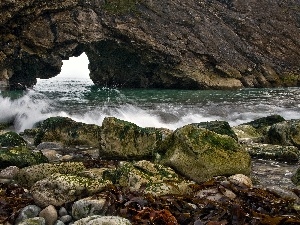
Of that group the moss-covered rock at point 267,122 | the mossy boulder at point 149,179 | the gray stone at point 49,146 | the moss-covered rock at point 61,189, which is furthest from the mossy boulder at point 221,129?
the moss-covered rock at point 61,189

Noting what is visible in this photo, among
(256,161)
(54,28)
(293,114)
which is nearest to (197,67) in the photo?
(54,28)

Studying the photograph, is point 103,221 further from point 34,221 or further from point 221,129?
point 221,129

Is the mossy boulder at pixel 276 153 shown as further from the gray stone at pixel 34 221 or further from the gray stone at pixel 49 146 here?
Answer: the gray stone at pixel 34 221

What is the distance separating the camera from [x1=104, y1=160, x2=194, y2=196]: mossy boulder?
19.0 feet

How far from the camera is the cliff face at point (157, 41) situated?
5450 cm

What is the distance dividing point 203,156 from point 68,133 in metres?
6.50

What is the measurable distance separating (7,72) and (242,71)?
143 feet

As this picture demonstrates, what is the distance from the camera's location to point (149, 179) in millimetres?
6293

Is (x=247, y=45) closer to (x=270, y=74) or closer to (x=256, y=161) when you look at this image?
(x=270, y=74)

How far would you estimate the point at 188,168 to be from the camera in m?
7.61

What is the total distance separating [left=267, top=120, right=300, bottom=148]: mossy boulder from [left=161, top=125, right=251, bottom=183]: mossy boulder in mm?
4762

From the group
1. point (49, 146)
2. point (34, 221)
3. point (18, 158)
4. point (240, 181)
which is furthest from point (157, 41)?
point (34, 221)

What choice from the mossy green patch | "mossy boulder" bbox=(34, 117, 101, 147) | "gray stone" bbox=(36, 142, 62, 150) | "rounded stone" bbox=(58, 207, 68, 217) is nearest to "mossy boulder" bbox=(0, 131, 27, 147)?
"mossy boulder" bbox=(34, 117, 101, 147)

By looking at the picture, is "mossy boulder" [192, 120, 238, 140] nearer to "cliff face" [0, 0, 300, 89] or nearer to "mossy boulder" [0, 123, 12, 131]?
"mossy boulder" [0, 123, 12, 131]
